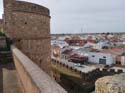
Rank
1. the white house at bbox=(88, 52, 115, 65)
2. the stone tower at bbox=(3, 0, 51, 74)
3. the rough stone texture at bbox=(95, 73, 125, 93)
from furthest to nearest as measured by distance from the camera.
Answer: the white house at bbox=(88, 52, 115, 65) → the stone tower at bbox=(3, 0, 51, 74) → the rough stone texture at bbox=(95, 73, 125, 93)

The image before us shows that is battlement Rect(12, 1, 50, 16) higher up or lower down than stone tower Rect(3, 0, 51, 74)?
higher up

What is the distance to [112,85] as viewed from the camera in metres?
1.17

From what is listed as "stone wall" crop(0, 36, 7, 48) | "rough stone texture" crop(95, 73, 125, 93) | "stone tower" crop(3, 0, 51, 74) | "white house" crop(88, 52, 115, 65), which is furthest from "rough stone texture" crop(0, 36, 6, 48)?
"white house" crop(88, 52, 115, 65)

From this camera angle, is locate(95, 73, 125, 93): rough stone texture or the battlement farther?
the battlement

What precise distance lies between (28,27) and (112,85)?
30.6 ft

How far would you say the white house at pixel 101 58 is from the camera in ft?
117

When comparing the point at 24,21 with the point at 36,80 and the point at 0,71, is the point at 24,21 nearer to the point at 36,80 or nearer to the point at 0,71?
the point at 0,71

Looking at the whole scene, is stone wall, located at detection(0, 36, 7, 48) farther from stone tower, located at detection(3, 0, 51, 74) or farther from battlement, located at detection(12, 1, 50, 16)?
battlement, located at detection(12, 1, 50, 16)

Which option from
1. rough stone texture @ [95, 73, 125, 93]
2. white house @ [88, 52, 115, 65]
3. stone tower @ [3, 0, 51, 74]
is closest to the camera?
rough stone texture @ [95, 73, 125, 93]

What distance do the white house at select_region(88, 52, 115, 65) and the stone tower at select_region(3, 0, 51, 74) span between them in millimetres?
25683

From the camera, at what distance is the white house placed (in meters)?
35.6

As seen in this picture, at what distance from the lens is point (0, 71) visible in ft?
25.1

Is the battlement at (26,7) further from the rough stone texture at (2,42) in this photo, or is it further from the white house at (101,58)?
the white house at (101,58)

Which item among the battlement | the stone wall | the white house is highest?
the battlement
